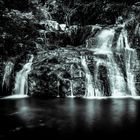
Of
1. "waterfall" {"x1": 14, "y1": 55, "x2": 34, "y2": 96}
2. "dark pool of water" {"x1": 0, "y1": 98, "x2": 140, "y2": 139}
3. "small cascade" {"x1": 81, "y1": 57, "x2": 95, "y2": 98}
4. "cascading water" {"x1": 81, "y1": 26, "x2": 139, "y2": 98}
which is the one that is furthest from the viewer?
"waterfall" {"x1": 14, "y1": 55, "x2": 34, "y2": 96}

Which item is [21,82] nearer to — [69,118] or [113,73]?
[113,73]

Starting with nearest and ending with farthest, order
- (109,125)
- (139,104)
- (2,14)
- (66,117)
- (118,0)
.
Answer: (109,125) → (66,117) → (139,104) → (2,14) → (118,0)

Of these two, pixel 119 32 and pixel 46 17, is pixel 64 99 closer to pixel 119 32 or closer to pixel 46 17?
pixel 119 32

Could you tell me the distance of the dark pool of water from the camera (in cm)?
790

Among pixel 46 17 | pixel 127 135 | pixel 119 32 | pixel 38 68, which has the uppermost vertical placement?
pixel 46 17

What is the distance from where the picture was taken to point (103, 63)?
15.4 meters

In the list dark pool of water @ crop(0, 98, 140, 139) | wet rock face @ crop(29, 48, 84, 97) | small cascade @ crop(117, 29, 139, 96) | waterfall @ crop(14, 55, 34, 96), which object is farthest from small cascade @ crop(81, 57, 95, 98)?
waterfall @ crop(14, 55, 34, 96)

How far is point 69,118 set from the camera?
9.77 meters

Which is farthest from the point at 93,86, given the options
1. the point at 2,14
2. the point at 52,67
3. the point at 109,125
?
the point at 2,14

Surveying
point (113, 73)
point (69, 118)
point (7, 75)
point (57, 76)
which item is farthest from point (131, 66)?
point (7, 75)

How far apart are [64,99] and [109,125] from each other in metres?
5.39

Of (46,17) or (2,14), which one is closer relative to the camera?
(2,14)

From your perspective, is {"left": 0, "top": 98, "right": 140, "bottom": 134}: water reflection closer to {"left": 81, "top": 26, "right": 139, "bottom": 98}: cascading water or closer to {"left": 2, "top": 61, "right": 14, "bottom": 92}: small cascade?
{"left": 81, "top": 26, "right": 139, "bottom": 98}: cascading water

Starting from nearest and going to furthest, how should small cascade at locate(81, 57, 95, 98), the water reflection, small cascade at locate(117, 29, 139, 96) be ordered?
the water reflection → small cascade at locate(81, 57, 95, 98) → small cascade at locate(117, 29, 139, 96)
